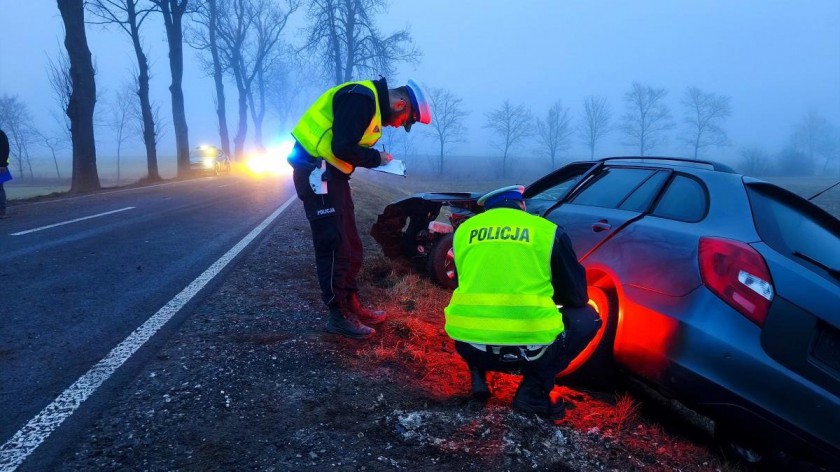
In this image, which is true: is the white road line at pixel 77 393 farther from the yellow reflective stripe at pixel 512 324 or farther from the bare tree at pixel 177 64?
the bare tree at pixel 177 64

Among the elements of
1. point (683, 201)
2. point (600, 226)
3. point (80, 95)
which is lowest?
point (600, 226)

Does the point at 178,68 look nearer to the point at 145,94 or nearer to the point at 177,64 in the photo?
the point at 177,64

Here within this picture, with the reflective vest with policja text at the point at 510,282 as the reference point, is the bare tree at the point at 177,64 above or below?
above

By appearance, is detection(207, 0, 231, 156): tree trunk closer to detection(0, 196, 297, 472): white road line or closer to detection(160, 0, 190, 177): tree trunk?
detection(160, 0, 190, 177): tree trunk

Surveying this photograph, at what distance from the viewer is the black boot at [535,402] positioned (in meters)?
2.70

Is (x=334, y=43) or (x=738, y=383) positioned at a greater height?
(x=334, y=43)

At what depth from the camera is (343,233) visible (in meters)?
3.68

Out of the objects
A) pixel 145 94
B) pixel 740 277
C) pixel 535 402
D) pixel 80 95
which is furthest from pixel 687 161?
pixel 145 94

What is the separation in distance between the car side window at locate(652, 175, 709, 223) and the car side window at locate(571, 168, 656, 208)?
29 cm

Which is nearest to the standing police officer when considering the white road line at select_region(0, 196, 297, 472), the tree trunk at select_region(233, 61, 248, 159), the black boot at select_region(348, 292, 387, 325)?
the black boot at select_region(348, 292, 387, 325)

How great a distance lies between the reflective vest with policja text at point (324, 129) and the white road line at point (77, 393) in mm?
1700

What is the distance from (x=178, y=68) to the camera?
986 inches

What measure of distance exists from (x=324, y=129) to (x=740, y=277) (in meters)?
2.53

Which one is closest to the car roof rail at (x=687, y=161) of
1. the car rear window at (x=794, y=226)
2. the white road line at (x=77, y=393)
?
the car rear window at (x=794, y=226)
